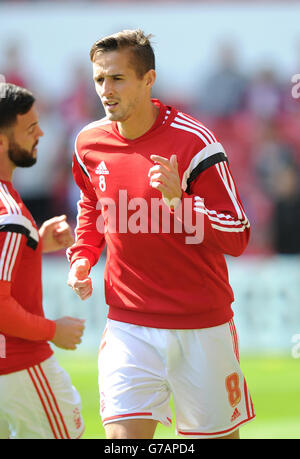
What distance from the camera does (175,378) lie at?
418 centimetres

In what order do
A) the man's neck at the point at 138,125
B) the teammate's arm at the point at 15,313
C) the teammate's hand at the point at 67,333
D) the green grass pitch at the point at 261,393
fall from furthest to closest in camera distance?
1. the green grass pitch at the point at 261,393
2. the teammate's hand at the point at 67,333
3. the man's neck at the point at 138,125
4. the teammate's arm at the point at 15,313

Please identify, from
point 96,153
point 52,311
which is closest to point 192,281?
point 96,153

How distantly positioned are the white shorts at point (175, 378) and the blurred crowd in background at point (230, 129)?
819cm

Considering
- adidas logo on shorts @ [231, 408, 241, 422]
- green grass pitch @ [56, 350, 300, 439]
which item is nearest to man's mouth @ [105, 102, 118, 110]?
adidas logo on shorts @ [231, 408, 241, 422]

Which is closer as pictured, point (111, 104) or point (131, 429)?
point (131, 429)

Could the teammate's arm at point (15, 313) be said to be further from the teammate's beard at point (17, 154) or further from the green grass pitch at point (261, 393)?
the green grass pitch at point (261, 393)

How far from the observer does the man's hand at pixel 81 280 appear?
420 centimetres

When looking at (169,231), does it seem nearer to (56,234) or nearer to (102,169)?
(102,169)

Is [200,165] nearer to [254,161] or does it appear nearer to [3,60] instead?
[254,161]

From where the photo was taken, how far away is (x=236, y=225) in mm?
4051

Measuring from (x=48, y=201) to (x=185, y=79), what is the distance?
3.49 metres

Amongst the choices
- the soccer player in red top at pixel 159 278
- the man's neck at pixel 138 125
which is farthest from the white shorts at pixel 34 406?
the man's neck at pixel 138 125

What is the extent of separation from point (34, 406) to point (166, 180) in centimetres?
135

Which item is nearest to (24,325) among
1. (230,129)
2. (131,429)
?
(131,429)
